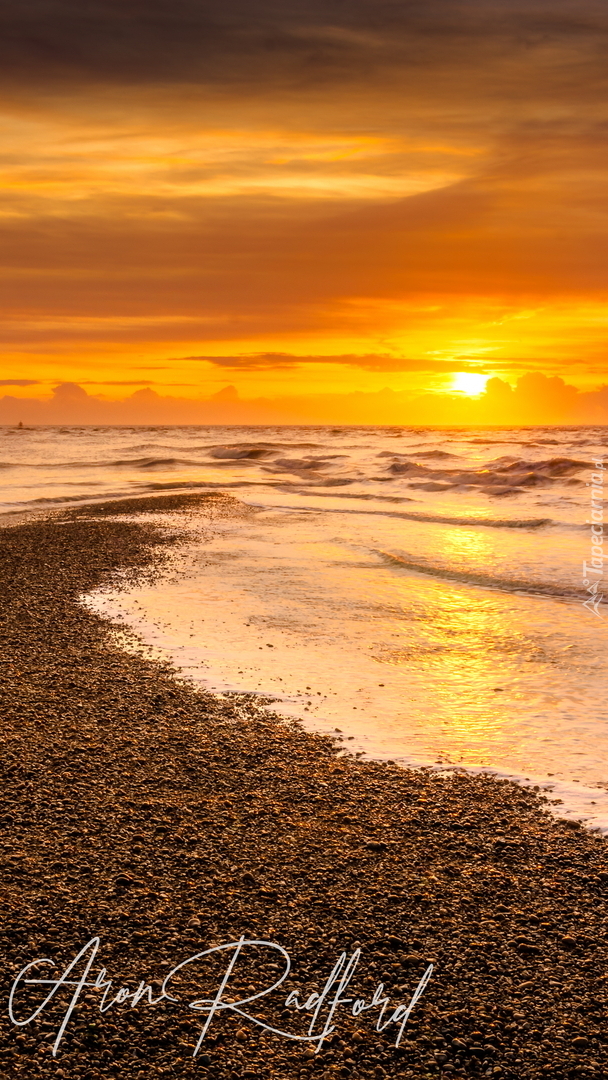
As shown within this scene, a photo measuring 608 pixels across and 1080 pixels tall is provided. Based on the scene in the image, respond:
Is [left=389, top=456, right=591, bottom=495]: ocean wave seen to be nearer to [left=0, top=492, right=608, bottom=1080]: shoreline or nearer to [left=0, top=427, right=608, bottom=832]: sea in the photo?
[left=0, top=427, right=608, bottom=832]: sea

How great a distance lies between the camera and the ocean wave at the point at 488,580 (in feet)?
50.6

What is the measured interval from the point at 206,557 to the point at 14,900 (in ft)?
42.0

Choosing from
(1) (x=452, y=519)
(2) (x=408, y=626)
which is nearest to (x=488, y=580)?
(2) (x=408, y=626)

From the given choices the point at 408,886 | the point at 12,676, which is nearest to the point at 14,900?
the point at 408,886

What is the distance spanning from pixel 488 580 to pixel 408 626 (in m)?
4.35

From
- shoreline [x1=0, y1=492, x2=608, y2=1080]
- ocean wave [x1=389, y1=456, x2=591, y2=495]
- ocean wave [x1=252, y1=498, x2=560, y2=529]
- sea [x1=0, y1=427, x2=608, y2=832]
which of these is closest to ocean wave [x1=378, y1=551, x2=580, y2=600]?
sea [x1=0, y1=427, x2=608, y2=832]
